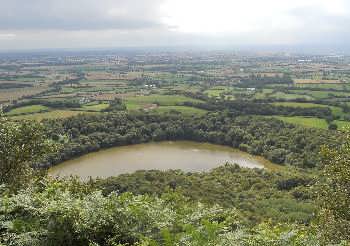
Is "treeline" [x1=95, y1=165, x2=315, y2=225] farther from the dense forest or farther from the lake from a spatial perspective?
the dense forest

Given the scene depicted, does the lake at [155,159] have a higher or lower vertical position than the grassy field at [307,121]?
lower

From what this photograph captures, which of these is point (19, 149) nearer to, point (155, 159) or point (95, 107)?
point (155, 159)

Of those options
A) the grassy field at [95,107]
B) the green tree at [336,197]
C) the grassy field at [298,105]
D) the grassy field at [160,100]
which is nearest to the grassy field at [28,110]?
the grassy field at [95,107]

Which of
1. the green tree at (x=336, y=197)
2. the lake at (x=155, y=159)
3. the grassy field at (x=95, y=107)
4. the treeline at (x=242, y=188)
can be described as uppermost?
the green tree at (x=336, y=197)

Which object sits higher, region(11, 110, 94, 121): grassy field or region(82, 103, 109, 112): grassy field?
region(82, 103, 109, 112): grassy field

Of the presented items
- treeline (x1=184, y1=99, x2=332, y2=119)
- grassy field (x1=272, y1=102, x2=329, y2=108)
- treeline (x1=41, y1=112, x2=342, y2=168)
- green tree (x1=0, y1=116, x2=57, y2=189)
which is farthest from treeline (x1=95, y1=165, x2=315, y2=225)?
grassy field (x1=272, y1=102, x2=329, y2=108)

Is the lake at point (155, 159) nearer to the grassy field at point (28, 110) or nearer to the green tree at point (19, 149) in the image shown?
the grassy field at point (28, 110)
